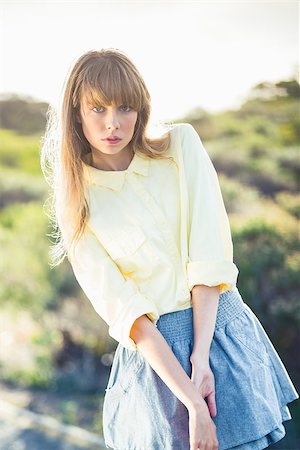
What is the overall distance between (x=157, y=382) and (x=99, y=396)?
248 cm

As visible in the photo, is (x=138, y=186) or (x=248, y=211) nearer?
(x=138, y=186)

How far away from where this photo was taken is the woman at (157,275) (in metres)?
1.58

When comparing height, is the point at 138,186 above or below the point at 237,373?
above

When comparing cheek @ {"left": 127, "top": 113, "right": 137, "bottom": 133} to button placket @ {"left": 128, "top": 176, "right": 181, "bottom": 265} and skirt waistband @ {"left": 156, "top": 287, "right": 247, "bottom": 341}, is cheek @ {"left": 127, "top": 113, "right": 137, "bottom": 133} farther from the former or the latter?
skirt waistband @ {"left": 156, "top": 287, "right": 247, "bottom": 341}

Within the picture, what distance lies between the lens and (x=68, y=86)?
1.67 m

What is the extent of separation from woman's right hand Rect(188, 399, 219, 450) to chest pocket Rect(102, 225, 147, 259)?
0.36 meters

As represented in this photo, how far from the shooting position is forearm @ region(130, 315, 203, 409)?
4.99ft

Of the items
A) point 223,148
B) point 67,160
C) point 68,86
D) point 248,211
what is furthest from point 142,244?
point 223,148

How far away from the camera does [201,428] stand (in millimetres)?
1512

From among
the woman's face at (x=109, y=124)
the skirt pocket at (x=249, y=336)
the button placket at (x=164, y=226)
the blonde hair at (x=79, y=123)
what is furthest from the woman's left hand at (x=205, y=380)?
the woman's face at (x=109, y=124)

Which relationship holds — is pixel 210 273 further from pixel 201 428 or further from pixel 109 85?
pixel 109 85

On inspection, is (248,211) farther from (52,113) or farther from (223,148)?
(52,113)

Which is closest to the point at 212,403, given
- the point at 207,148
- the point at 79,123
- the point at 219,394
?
the point at 219,394

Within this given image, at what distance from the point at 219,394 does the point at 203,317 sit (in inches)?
6.7
